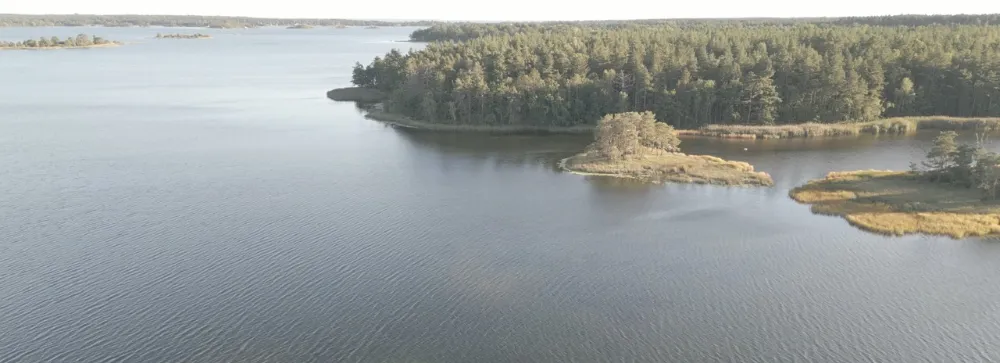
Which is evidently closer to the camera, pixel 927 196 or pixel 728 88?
pixel 927 196

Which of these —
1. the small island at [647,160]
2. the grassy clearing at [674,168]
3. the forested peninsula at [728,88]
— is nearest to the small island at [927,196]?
the grassy clearing at [674,168]

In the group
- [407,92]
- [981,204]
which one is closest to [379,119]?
[407,92]

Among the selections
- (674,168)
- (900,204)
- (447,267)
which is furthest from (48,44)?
(900,204)

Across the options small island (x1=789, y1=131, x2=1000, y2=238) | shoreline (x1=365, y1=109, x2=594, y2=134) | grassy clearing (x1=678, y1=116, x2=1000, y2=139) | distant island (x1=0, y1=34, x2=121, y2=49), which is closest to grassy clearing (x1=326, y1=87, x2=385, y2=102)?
shoreline (x1=365, y1=109, x2=594, y2=134)

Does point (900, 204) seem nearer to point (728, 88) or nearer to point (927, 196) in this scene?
point (927, 196)

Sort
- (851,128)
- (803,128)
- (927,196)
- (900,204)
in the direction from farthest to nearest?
(851,128), (803,128), (927,196), (900,204)

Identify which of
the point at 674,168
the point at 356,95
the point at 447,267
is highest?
the point at 356,95

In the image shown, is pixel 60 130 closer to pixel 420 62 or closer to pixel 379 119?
pixel 379 119
